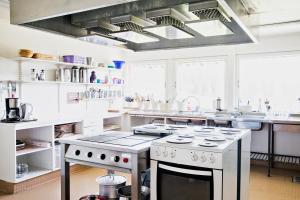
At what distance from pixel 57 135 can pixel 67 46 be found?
1.63 metres

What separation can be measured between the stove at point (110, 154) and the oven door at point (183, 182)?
154 millimetres

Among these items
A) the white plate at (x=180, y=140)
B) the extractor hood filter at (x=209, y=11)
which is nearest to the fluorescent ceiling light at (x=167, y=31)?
the extractor hood filter at (x=209, y=11)

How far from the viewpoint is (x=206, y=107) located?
576 centimetres

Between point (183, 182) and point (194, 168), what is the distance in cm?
15

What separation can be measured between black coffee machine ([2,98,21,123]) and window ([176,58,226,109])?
3372 millimetres

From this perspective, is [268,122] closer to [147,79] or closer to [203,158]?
[203,158]

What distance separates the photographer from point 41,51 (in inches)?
174

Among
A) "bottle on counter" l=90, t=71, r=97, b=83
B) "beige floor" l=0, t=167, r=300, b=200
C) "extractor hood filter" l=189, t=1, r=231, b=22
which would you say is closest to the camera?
"extractor hood filter" l=189, t=1, r=231, b=22

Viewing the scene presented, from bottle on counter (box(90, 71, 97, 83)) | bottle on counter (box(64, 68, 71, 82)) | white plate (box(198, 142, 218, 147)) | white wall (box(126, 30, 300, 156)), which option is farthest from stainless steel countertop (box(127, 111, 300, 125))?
white plate (box(198, 142, 218, 147))

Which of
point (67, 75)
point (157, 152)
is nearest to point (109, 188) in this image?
point (157, 152)

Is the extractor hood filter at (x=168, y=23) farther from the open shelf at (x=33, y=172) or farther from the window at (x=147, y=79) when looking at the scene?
the window at (x=147, y=79)

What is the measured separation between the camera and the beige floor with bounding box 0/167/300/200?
3475 millimetres

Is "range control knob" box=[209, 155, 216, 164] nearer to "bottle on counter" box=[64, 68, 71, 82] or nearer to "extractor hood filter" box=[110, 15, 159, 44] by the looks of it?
"extractor hood filter" box=[110, 15, 159, 44]

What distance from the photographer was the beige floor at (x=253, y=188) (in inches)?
137
